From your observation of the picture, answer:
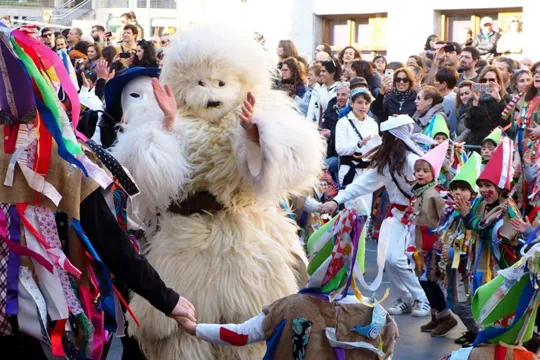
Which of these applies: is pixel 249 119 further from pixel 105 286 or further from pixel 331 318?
pixel 105 286

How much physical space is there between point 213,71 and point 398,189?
308 centimetres

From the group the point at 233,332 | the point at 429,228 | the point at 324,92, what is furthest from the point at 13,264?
the point at 324,92

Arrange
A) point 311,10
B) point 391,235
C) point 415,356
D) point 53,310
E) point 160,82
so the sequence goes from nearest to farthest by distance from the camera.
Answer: point 53,310 → point 160,82 → point 415,356 → point 391,235 → point 311,10

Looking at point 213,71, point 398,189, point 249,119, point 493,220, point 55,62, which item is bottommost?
point 398,189

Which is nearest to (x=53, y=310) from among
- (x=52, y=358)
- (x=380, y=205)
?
(x=52, y=358)

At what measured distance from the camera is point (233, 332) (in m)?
4.07

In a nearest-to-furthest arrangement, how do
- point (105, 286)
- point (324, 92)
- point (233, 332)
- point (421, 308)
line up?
point (105, 286) < point (233, 332) < point (421, 308) < point (324, 92)

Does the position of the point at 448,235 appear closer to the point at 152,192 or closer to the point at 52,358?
the point at 152,192

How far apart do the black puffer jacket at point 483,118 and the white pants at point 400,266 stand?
286 centimetres

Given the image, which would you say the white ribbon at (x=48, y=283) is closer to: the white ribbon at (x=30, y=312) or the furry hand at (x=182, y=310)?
the white ribbon at (x=30, y=312)

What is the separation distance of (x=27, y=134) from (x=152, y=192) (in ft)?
4.99

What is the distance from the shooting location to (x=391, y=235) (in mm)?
7746

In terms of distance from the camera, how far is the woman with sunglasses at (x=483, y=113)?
10.3m

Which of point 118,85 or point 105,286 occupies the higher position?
point 118,85
